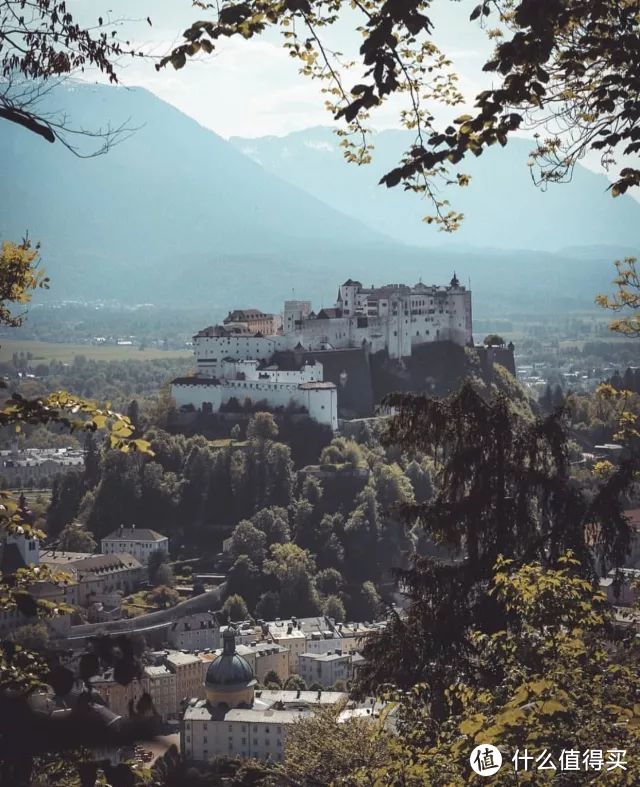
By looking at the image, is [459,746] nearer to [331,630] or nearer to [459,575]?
[459,575]

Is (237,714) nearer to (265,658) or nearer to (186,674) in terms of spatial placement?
(186,674)

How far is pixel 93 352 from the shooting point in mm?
179000

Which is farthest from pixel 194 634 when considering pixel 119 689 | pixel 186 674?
pixel 119 689

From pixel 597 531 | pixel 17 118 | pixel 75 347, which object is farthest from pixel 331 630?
pixel 75 347

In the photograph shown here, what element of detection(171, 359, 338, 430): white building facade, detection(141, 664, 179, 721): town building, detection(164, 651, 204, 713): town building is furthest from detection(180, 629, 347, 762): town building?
detection(171, 359, 338, 430): white building facade

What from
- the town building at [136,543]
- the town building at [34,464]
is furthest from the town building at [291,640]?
the town building at [34,464]

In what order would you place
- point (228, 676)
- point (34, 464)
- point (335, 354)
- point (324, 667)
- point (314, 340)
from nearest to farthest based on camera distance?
point (228, 676), point (324, 667), point (335, 354), point (314, 340), point (34, 464)

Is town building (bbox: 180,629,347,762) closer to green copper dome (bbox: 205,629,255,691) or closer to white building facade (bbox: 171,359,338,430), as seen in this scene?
green copper dome (bbox: 205,629,255,691)

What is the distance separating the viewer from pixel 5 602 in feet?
22.7

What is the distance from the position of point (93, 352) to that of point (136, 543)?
424 ft

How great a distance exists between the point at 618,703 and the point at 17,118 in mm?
3832

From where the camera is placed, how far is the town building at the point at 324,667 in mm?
42594

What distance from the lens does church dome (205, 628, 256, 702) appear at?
37.7m

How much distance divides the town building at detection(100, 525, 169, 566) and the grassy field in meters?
100
